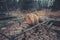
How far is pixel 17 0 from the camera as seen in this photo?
18.6 meters

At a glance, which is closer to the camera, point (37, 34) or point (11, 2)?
point (37, 34)

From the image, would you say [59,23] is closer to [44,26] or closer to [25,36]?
[44,26]

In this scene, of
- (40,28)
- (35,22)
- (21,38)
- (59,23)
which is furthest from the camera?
(59,23)

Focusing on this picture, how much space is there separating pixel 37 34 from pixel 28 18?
1794 mm

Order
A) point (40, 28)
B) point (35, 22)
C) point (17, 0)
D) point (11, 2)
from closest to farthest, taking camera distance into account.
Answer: point (40, 28), point (35, 22), point (11, 2), point (17, 0)

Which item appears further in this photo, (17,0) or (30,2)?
(17,0)

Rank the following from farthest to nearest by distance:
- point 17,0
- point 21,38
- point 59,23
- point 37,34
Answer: point 17,0 → point 59,23 → point 37,34 → point 21,38

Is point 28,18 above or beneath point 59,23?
above

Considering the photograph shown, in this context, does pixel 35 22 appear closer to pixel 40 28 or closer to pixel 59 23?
pixel 40 28

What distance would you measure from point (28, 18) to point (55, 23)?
7.63 ft

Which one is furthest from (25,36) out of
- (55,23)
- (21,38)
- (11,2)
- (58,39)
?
(11,2)

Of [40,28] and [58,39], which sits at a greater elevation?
[40,28]

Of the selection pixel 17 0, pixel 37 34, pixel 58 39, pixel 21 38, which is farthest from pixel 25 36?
pixel 17 0

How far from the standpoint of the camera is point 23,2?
52.6 ft
